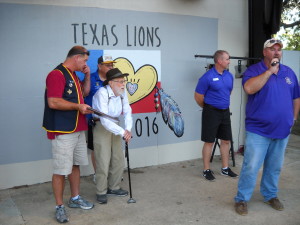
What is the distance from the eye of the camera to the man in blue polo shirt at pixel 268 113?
3.47 m

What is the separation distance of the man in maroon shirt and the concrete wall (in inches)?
44.6

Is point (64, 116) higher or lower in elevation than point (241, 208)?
higher

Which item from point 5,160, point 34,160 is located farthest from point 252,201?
point 5,160

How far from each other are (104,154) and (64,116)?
2.44ft

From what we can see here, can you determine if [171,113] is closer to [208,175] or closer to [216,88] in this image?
[216,88]

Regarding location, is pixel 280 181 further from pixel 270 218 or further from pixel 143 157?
pixel 143 157

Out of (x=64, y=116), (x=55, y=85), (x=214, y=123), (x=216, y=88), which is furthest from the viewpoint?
(x=214, y=123)

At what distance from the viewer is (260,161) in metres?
3.64

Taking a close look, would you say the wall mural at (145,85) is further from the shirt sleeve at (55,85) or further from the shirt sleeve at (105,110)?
the shirt sleeve at (55,85)

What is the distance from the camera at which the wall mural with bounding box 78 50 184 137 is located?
5109mm

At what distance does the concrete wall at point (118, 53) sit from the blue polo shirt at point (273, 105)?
2126 millimetres

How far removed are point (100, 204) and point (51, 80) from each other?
5.32ft

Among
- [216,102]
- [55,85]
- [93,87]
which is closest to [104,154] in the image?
[93,87]

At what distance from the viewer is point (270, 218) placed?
3.62 metres
